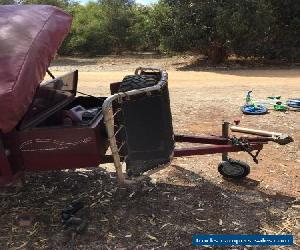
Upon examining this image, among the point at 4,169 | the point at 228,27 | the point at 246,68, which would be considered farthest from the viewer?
the point at 246,68

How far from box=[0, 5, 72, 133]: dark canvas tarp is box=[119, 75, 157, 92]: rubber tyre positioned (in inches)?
32.2

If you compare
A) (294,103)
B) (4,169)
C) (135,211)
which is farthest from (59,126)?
(294,103)

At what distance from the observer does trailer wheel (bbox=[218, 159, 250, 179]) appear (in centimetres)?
553

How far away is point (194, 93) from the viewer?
11391mm

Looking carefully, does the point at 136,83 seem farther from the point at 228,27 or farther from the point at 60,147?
the point at 228,27

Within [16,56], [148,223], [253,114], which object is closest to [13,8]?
[16,56]

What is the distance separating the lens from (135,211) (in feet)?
16.2

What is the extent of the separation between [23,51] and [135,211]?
2.12 m

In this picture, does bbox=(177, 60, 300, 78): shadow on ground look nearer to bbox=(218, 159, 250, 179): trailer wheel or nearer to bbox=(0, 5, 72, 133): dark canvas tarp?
bbox=(218, 159, 250, 179): trailer wheel

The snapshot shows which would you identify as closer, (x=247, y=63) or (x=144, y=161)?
(x=144, y=161)

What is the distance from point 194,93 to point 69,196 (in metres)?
6.61

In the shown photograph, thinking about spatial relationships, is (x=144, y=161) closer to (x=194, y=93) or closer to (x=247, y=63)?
(x=194, y=93)

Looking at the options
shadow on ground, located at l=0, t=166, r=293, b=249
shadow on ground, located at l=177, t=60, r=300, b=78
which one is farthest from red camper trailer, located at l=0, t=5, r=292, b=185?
shadow on ground, located at l=177, t=60, r=300, b=78

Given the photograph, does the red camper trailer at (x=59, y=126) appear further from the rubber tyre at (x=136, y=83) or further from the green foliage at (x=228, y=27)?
the green foliage at (x=228, y=27)
